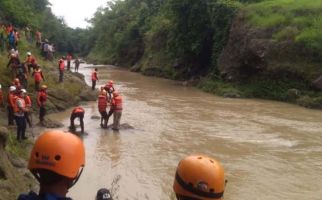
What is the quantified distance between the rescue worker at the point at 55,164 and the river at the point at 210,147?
23.5 ft

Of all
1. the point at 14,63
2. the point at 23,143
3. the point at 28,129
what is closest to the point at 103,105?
the point at 28,129

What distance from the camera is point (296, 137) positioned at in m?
17.5

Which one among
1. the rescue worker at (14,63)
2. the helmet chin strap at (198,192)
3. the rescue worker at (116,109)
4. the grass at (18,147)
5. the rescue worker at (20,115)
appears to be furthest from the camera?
the rescue worker at (14,63)

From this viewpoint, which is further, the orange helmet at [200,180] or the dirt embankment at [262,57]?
the dirt embankment at [262,57]

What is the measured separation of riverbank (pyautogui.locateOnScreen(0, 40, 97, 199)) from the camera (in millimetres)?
9312

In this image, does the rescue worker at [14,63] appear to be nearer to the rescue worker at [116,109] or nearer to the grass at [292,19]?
the rescue worker at [116,109]

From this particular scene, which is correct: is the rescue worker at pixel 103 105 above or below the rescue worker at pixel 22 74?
below

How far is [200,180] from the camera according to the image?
297cm

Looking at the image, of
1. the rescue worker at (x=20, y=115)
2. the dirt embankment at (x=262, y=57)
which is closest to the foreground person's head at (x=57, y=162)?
the rescue worker at (x=20, y=115)

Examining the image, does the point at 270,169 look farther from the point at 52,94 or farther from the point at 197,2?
the point at 197,2

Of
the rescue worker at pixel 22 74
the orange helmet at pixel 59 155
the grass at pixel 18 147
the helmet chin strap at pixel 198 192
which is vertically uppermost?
the orange helmet at pixel 59 155

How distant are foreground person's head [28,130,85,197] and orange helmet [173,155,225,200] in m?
0.64

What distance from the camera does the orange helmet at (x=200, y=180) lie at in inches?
116

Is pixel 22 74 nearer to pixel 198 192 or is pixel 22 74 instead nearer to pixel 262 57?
pixel 262 57
